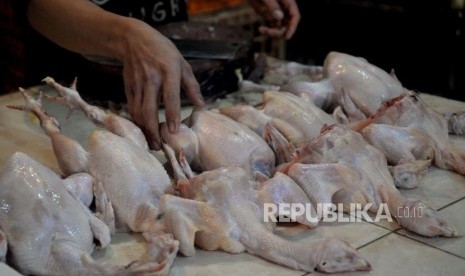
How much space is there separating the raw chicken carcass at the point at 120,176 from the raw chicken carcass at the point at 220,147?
0.14 m

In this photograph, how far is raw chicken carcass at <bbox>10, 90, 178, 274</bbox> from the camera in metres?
1.73

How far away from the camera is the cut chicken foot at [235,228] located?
1.58 m

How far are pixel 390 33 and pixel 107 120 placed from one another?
283 centimetres

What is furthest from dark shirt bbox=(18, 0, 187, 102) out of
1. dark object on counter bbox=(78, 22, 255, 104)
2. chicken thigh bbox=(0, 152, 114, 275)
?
chicken thigh bbox=(0, 152, 114, 275)

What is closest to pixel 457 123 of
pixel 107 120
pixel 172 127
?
pixel 172 127

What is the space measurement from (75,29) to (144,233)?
85 cm

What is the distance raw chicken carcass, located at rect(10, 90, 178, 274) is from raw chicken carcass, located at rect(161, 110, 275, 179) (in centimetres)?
14

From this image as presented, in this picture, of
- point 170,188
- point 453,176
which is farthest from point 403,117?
point 170,188

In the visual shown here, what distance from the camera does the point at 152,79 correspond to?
6.38 ft

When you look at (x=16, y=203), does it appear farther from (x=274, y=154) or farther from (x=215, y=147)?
(x=274, y=154)

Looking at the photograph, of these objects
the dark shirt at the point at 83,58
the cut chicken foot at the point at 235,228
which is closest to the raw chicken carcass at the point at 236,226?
the cut chicken foot at the point at 235,228

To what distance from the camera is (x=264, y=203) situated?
1.73 metres

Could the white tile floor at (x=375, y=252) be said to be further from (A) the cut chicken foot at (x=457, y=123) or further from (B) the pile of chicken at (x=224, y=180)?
(A) the cut chicken foot at (x=457, y=123)

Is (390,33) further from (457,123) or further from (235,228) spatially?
(235,228)
